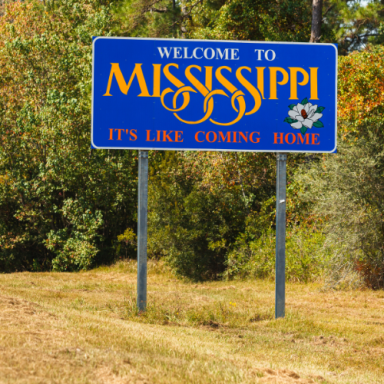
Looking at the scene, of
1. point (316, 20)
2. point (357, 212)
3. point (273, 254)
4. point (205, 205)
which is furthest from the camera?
point (316, 20)

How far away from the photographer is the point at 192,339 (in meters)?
6.80

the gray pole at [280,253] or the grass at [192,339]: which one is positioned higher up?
the gray pole at [280,253]

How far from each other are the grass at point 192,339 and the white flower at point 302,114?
3.52m

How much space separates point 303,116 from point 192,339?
15.2ft

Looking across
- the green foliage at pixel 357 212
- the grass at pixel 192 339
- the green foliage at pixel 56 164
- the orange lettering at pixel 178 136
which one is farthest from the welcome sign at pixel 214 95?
the green foliage at pixel 56 164

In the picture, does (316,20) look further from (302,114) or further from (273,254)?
(302,114)

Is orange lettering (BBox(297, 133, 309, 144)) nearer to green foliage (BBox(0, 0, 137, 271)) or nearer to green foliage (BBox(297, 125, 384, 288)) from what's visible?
green foliage (BBox(297, 125, 384, 288))

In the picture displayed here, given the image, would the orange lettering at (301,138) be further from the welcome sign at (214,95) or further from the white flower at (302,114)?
the white flower at (302,114)

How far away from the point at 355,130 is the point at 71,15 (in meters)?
15.3

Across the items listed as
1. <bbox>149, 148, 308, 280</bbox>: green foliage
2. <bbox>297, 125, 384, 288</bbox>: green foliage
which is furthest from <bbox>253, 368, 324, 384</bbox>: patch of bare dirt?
<bbox>149, 148, 308, 280</bbox>: green foliage

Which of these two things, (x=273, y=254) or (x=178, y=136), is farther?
(x=273, y=254)

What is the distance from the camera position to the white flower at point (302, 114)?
9.13 m

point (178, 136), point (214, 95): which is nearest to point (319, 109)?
point (214, 95)

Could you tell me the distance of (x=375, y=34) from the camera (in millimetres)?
22266
